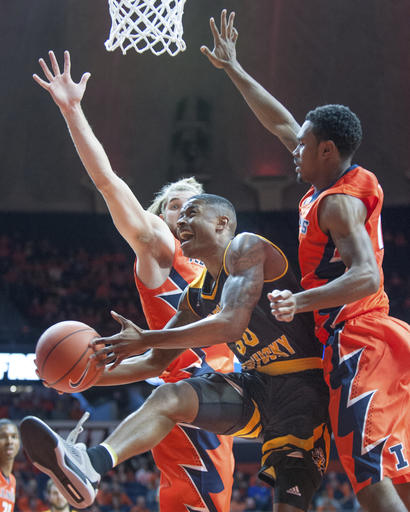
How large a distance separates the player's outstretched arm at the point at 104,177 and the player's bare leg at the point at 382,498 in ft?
6.41

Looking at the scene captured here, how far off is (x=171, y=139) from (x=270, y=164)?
7.49 feet

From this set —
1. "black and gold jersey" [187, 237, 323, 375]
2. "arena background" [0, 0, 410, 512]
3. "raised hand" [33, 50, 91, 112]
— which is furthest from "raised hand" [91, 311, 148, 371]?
"arena background" [0, 0, 410, 512]

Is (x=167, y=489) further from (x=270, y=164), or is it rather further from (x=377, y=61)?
(x=270, y=164)

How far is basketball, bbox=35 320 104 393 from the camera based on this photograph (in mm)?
3301

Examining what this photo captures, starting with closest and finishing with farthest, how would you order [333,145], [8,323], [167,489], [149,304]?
1. [333,145]
2. [167,489]
3. [149,304]
4. [8,323]

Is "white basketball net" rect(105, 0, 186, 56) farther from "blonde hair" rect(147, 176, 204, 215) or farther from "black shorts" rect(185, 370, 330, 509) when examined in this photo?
"black shorts" rect(185, 370, 330, 509)

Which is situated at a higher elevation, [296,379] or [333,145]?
[333,145]

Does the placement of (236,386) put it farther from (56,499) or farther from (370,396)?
(56,499)

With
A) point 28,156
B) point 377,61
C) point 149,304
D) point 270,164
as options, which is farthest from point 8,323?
point 149,304

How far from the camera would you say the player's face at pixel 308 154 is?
3.33 meters

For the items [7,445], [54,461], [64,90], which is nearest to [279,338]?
[54,461]

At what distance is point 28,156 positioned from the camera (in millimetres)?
15523

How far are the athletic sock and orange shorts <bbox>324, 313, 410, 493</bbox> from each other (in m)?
0.99

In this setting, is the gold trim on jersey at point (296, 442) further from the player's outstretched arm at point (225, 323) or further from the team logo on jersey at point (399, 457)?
the player's outstretched arm at point (225, 323)
